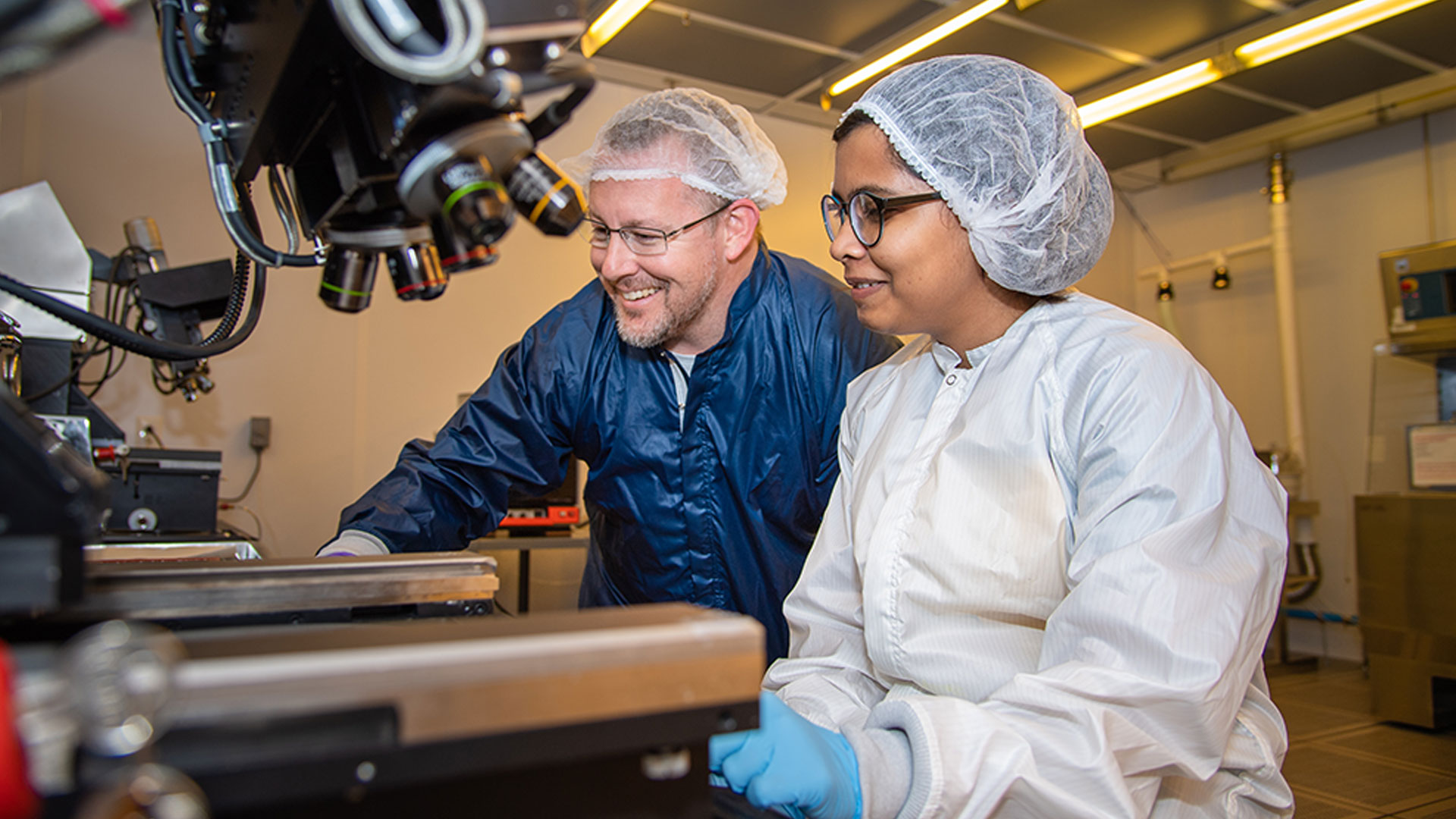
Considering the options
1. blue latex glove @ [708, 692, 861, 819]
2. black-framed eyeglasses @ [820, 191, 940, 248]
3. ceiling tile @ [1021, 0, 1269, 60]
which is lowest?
blue latex glove @ [708, 692, 861, 819]

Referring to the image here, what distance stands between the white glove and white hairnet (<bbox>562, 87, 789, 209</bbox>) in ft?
2.36

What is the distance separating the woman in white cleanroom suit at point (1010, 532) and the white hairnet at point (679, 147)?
0.40m

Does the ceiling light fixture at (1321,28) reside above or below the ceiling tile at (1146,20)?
below

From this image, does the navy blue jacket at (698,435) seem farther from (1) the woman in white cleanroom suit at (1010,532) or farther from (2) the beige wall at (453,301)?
(2) the beige wall at (453,301)

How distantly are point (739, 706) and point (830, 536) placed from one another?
737 mm

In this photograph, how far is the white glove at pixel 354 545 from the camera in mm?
1259

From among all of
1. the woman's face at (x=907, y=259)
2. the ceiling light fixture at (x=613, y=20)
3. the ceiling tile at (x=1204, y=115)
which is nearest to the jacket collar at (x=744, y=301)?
the woman's face at (x=907, y=259)

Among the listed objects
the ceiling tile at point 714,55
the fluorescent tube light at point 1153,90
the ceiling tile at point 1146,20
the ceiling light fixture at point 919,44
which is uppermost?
the ceiling tile at point 714,55

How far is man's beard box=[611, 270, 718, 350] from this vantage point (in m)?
1.57

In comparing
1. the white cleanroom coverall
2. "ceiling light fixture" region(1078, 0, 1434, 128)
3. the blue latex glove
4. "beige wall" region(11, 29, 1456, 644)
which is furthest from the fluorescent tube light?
the blue latex glove

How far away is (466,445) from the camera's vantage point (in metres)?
1.53

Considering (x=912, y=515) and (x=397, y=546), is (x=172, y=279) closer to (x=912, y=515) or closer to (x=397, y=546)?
(x=397, y=546)

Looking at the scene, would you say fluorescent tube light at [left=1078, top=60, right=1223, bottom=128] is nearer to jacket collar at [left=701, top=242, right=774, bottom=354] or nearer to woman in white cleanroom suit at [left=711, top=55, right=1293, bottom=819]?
jacket collar at [left=701, top=242, right=774, bottom=354]

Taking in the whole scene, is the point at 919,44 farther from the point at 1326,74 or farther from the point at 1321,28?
the point at 1326,74
